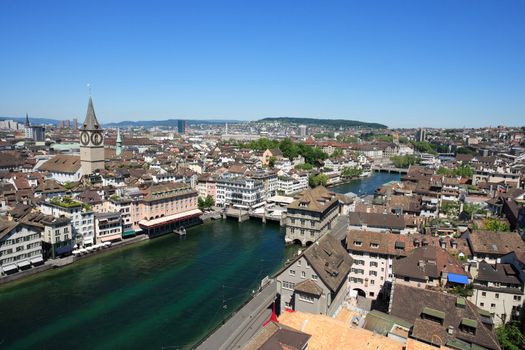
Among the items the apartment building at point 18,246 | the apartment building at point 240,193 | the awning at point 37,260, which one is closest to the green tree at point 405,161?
the apartment building at point 240,193

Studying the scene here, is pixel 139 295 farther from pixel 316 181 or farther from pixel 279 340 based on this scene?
pixel 316 181

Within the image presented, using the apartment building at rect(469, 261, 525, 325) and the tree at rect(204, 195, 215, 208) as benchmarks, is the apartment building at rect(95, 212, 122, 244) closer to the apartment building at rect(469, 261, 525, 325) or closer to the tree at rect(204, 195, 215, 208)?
the tree at rect(204, 195, 215, 208)

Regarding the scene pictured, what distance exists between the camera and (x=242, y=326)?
3008cm

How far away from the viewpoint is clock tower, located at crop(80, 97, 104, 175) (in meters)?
Answer: 76.8

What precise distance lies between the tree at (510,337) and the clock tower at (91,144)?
7351 centimetres

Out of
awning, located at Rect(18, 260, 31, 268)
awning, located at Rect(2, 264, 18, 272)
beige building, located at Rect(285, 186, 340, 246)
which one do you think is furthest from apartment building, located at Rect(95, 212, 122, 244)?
beige building, located at Rect(285, 186, 340, 246)

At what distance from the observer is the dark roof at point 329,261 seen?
29016mm

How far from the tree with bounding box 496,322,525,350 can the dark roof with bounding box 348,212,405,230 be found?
18337mm

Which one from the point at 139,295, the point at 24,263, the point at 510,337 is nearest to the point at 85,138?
the point at 24,263

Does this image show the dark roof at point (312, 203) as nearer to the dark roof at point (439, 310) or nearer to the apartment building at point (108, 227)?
the apartment building at point (108, 227)

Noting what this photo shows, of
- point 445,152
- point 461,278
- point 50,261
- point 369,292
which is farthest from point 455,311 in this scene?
point 445,152

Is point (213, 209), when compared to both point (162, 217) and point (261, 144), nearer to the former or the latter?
point (162, 217)

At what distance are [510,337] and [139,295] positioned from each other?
32.5 m

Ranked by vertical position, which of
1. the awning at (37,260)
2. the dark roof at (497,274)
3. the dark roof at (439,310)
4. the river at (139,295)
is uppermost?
the dark roof at (497,274)
